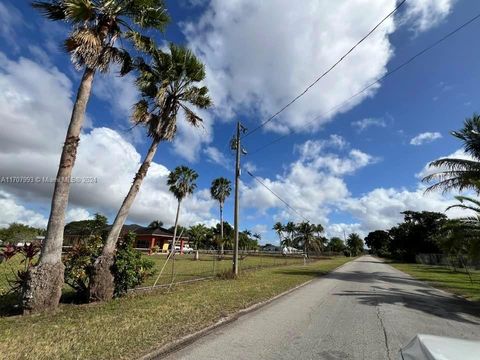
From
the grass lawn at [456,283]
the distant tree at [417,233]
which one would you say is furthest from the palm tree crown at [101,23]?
the distant tree at [417,233]

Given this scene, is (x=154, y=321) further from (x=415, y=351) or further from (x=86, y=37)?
(x=86, y=37)

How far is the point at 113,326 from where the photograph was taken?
22.9 ft

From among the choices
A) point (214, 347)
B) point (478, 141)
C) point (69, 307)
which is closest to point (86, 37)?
point (69, 307)

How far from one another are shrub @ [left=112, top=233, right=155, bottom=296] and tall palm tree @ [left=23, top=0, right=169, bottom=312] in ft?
6.89

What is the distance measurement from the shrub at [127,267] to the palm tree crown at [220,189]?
50411 mm

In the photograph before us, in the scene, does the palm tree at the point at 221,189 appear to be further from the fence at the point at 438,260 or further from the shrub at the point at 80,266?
the shrub at the point at 80,266

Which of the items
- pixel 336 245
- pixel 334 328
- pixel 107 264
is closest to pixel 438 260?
pixel 334 328

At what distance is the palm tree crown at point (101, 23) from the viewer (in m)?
9.50

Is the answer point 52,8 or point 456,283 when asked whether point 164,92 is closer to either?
point 52,8

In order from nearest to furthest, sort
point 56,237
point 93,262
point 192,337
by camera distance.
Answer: point 192,337 → point 56,237 → point 93,262

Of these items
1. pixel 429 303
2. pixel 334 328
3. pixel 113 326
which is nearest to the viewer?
pixel 113 326

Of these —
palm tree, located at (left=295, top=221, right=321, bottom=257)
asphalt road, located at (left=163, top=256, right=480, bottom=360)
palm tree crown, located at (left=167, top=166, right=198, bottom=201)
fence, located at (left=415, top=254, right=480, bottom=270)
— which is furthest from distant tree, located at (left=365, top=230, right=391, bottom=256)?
asphalt road, located at (left=163, top=256, right=480, bottom=360)

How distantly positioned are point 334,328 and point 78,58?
9.44 m

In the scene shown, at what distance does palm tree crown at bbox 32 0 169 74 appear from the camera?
31.2 feet
